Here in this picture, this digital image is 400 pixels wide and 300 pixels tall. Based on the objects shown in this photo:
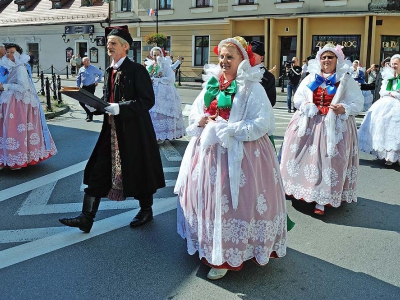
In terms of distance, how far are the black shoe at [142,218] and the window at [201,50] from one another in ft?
85.0

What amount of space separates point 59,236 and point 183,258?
1.37m

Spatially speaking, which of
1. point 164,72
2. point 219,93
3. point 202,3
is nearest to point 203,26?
point 202,3

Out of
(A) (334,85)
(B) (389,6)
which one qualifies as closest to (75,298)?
(A) (334,85)

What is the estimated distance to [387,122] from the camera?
25.6 ft

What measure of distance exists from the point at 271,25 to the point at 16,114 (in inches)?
877

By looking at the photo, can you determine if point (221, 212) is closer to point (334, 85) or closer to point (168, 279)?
point (168, 279)

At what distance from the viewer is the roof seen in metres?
35.2

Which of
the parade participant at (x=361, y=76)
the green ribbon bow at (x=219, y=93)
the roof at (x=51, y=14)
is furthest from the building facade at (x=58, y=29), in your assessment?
the green ribbon bow at (x=219, y=93)

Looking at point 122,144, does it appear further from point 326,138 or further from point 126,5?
point 126,5

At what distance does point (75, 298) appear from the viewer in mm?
3336

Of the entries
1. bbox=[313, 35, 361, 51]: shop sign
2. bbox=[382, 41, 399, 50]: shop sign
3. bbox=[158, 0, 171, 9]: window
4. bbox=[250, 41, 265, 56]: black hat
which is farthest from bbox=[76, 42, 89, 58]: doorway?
bbox=[250, 41, 265, 56]: black hat

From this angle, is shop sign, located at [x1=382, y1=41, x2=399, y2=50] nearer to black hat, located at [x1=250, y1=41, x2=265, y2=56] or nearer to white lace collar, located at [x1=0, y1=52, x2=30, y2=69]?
black hat, located at [x1=250, y1=41, x2=265, y2=56]

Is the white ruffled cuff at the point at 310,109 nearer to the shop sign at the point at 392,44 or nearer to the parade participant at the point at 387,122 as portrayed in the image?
the parade participant at the point at 387,122

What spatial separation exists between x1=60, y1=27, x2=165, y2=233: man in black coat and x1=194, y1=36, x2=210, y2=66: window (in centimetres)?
2598
